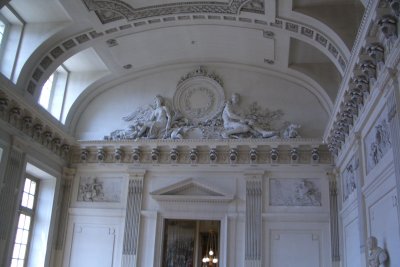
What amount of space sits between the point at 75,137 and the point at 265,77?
620 centimetres

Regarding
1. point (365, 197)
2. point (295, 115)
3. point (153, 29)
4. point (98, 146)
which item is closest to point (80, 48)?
point (153, 29)

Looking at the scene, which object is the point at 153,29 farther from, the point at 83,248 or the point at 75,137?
the point at 83,248

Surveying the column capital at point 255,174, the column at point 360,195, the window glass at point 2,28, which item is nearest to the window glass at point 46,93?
the window glass at point 2,28

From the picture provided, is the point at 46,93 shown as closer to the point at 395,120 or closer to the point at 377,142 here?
the point at 377,142

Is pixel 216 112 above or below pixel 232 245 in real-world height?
above

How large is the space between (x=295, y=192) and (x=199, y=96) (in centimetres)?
414

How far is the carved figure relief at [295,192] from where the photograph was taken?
12703 millimetres

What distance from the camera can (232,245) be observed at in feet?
41.1

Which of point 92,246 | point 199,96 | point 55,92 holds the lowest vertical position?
point 92,246

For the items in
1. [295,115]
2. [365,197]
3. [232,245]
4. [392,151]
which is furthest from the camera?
[295,115]

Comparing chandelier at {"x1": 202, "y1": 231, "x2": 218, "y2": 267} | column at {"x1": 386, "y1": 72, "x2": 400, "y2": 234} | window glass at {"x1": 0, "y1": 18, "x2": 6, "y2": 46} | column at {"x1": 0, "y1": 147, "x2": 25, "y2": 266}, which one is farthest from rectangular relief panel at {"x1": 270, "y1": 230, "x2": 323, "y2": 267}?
window glass at {"x1": 0, "y1": 18, "x2": 6, "y2": 46}

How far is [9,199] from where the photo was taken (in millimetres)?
11062

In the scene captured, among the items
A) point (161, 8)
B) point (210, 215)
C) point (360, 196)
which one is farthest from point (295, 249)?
point (161, 8)

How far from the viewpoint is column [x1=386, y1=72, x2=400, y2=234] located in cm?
680
